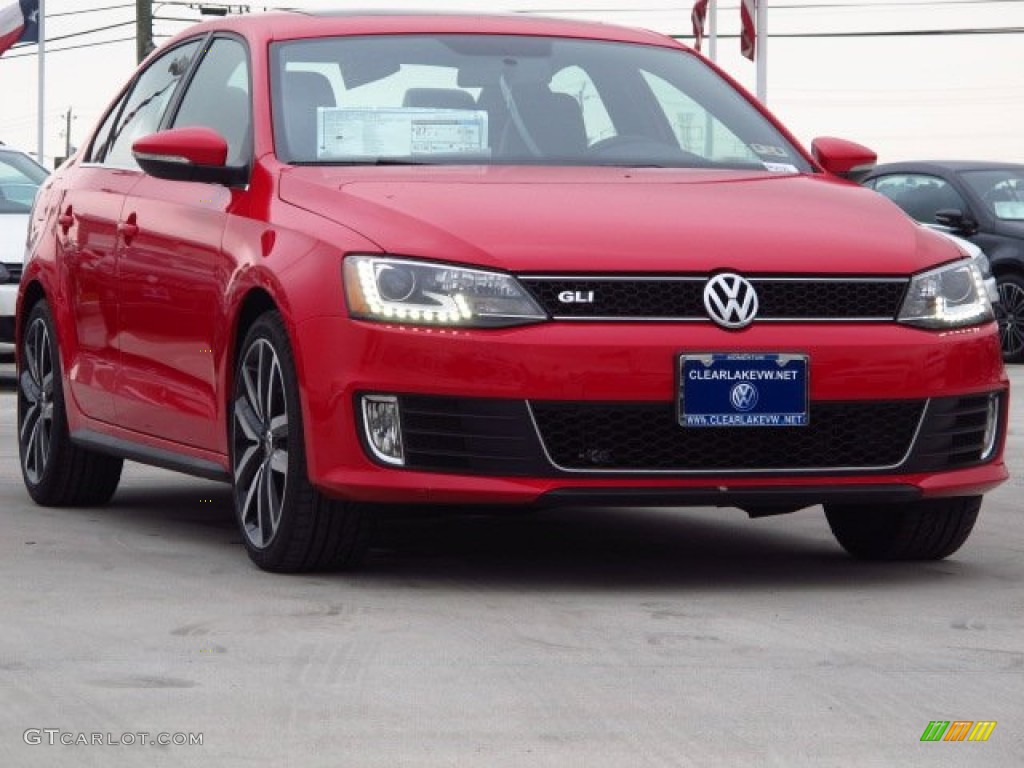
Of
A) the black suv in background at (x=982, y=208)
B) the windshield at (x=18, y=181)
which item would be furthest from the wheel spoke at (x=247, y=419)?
the black suv in background at (x=982, y=208)

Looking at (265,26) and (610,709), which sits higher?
(265,26)

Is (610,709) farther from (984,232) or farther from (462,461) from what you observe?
(984,232)

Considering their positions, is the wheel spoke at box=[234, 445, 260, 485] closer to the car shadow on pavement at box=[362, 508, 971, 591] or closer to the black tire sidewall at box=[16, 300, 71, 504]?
the car shadow on pavement at box=[362, 508, 971, 591]

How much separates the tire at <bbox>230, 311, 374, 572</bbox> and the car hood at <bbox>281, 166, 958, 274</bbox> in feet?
1.50

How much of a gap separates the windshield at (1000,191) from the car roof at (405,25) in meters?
13.7

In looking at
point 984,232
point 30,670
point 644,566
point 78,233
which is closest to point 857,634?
point 644,566

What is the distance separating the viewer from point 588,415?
23.2 ft

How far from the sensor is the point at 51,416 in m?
9.77

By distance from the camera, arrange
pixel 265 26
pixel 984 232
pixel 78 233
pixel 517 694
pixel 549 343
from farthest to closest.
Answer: pixel 984 232 < pixel 78 233 < pixel 265 26 < pixel 549 343 < pixel 517 694

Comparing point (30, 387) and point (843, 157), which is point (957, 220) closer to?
point (30, 387)

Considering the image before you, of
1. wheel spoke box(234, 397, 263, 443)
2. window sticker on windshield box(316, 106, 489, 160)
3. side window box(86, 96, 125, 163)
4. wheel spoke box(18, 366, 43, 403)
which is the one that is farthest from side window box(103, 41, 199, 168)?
wheel spoke box(234, 397, 263, 443)

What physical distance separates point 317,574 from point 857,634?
1.68 metres

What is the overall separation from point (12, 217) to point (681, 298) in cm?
1097

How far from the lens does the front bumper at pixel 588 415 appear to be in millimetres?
7008
